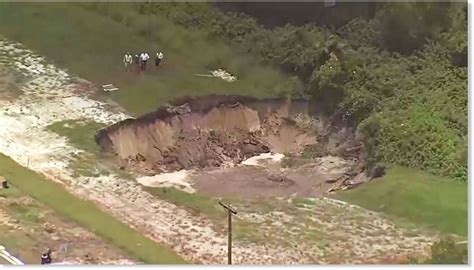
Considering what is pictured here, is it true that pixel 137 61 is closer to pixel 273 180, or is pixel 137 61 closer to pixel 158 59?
pixel 158 59

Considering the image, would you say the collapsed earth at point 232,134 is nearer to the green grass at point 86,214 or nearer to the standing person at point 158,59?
the green grass at point 86,214

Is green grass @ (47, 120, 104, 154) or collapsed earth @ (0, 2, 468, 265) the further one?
green grass @ (47, 120, 104, 154)

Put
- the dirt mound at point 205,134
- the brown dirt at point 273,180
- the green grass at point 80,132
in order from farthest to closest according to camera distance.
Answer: the dirt mound at point 205,134 < the green grass at point 80,132 < the brown dirt at point 273,180

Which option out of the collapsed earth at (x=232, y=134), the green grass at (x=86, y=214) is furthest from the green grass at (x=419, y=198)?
the green grass at (x=86, y=214)

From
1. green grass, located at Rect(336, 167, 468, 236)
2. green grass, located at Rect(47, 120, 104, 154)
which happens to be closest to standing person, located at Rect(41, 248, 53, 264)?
green grass, located at Rect(47, 120, 104, 154)

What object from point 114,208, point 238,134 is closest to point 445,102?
point 238,134

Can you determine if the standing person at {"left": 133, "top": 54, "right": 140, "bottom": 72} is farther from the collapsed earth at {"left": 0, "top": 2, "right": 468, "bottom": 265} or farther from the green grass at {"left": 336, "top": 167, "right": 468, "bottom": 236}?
the green grass at {"left": 336, "top": 167, "right": 468, "bottom": 236}

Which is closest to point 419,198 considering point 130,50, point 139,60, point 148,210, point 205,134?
point 148,210
